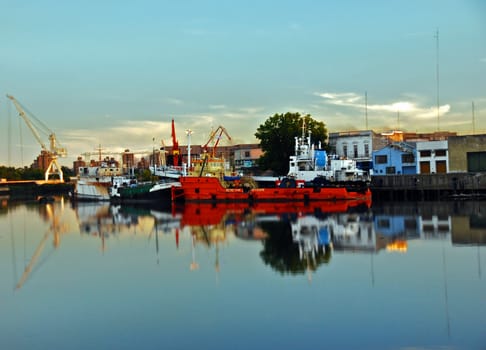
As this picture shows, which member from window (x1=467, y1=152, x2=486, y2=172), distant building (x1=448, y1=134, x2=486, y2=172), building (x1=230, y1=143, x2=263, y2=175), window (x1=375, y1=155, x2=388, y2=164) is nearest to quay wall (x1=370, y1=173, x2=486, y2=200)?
window (x1=467, y1=152, x2=486, y2=172)

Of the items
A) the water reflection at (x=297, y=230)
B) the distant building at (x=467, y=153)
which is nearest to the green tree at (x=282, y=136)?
the distant building at (x=467, y=153)

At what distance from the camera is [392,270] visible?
576 inches

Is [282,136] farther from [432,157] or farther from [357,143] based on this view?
[432,157]

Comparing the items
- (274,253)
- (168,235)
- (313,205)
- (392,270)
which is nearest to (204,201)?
(313,205)

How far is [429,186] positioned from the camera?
44.5 metres

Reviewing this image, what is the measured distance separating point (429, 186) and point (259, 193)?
13.2 metres

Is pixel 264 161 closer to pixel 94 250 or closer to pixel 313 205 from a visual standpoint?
pixel 313 205

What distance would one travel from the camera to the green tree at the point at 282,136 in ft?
186

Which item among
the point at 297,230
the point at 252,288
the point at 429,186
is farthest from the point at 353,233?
the point at 429,186

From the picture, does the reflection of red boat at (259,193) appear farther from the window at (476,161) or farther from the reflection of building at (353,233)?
the reflection of building at (353,233)

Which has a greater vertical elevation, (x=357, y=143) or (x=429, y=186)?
(x=357, y=143)

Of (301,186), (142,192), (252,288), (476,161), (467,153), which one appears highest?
(467,153)

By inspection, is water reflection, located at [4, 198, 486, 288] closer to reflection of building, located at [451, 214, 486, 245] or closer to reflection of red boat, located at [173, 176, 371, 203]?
reflection of building, located at [451, 214, 486, 245]

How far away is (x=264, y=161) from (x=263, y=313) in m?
47.8
